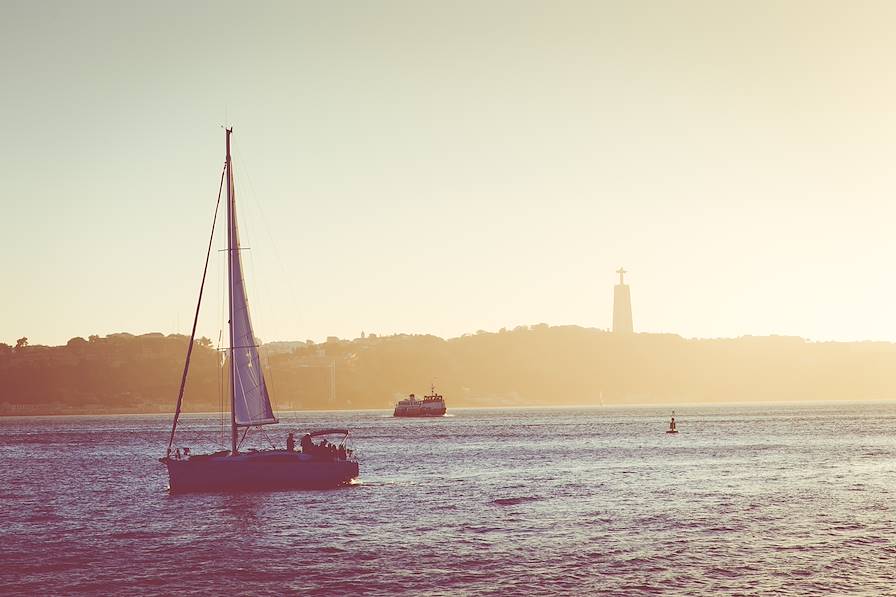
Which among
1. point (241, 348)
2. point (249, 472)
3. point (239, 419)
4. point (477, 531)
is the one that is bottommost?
point (477, 531)

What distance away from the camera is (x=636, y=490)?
228ft

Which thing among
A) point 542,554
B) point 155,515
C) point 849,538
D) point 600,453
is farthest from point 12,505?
point 600,453

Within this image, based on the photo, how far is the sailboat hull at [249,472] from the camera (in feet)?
206

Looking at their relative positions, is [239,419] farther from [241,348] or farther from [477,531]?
[477,531]

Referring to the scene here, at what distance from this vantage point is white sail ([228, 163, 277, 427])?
62125mm

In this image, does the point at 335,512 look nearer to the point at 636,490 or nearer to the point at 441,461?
the point at 636,490

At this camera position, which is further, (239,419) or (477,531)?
(239,419)

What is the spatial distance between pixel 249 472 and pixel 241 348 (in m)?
7.46

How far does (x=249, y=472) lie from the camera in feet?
207

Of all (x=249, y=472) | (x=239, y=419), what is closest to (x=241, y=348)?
(x=239, y=419)

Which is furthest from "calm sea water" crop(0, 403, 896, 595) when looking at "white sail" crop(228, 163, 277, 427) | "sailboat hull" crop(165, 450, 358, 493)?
"white sail" crop(228, 163, 277, 427)

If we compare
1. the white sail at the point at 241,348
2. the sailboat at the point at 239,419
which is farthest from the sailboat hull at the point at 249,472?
the white sail at the point at 241,348

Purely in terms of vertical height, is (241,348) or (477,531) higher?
(241,348)

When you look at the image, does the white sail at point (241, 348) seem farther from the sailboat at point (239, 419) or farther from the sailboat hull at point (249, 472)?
the sailboat hull at point (249, 472)
